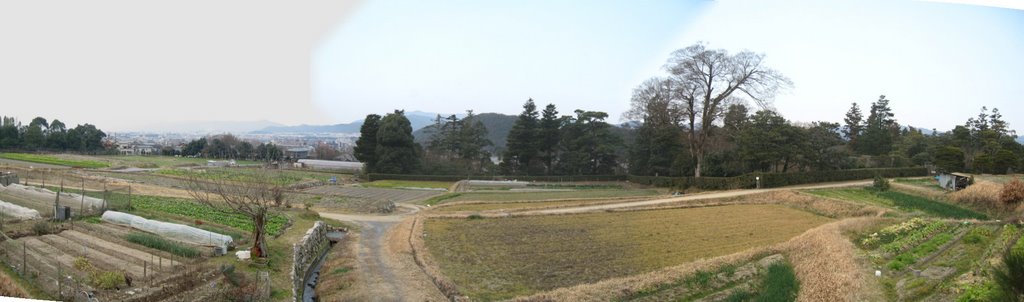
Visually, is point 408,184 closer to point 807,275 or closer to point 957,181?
point 957,181

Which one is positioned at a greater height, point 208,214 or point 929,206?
point 929,206

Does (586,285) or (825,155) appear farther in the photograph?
(825,155)

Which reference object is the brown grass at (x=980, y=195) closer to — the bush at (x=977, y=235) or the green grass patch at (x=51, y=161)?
the bush at (x=977, y=235)

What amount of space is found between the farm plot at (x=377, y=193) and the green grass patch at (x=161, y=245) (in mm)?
15227

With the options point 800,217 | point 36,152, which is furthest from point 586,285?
point 36,152

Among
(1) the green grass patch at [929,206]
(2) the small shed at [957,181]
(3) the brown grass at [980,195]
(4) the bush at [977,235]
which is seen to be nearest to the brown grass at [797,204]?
(1) the green grass patch at [929,206]

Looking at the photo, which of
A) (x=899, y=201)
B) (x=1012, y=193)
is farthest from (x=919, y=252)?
(x=899, y=201)

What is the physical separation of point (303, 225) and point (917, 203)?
1760 centimetres

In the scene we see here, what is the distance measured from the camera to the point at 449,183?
120 ft

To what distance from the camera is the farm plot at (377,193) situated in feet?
89.9

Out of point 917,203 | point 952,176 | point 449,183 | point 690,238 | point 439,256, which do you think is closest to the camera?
point 439,256

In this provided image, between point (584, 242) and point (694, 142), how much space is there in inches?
771

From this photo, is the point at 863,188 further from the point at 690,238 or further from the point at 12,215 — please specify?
the point at 12,215

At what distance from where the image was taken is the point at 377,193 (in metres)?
29.9
